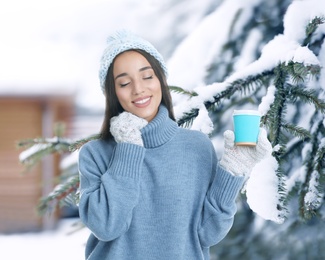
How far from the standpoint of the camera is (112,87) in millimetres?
935

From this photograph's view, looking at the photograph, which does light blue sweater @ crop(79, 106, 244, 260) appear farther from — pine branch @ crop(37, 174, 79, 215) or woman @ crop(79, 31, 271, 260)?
pine branch @ crop(37, 174, 79, 215)

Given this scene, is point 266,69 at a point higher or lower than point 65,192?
higher

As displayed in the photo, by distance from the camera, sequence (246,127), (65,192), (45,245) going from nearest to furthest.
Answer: (246,127) < (65,192) < (45,245)

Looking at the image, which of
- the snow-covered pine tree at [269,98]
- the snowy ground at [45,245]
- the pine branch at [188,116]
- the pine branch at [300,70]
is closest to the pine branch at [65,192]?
the snow-covered pine tree at [269,98]

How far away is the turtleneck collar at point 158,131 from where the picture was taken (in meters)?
0.91

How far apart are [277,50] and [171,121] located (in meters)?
0.26

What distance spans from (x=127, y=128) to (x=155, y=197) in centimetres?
11

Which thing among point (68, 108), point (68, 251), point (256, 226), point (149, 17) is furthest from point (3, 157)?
point (256, 226)

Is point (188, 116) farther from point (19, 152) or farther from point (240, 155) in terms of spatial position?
point (19, 152)

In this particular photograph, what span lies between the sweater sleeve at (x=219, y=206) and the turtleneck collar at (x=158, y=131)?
102 millimetres

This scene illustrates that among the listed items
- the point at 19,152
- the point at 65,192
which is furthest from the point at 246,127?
the point at 19,152

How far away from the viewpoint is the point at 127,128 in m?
0.88

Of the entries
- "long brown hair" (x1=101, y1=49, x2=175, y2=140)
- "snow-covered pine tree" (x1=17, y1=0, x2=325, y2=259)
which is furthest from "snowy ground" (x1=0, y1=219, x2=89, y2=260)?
"long brown hair" (x1=101, y1=49, x2=175, y2=140)

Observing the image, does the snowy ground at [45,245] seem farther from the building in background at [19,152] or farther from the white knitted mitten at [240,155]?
the white knitted mitten at [240,155]
